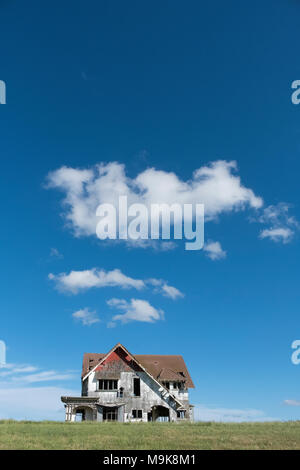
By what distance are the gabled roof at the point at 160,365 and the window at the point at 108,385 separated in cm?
288

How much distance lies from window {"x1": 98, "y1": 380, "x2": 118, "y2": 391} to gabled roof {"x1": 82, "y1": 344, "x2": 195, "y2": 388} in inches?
113

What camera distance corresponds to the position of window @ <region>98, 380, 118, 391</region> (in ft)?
178

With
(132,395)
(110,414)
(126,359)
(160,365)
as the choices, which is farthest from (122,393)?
(160,365)

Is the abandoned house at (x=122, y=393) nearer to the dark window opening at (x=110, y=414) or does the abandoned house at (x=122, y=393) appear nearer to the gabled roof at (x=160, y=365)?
the dark window opening at (x=110, y=414)

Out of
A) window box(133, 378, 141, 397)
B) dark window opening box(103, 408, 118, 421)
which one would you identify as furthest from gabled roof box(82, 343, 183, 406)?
dark window opening box(103, 408, 118, 421)

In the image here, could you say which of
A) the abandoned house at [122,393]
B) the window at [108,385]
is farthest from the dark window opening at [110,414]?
the window at [108,385]

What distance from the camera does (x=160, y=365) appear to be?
211 ft

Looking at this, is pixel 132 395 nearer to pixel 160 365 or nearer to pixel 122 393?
pixel 122 393

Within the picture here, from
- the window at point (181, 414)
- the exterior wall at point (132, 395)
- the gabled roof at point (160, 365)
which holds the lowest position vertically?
the window at point (181, 414)

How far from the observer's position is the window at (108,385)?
54125 millimetres
